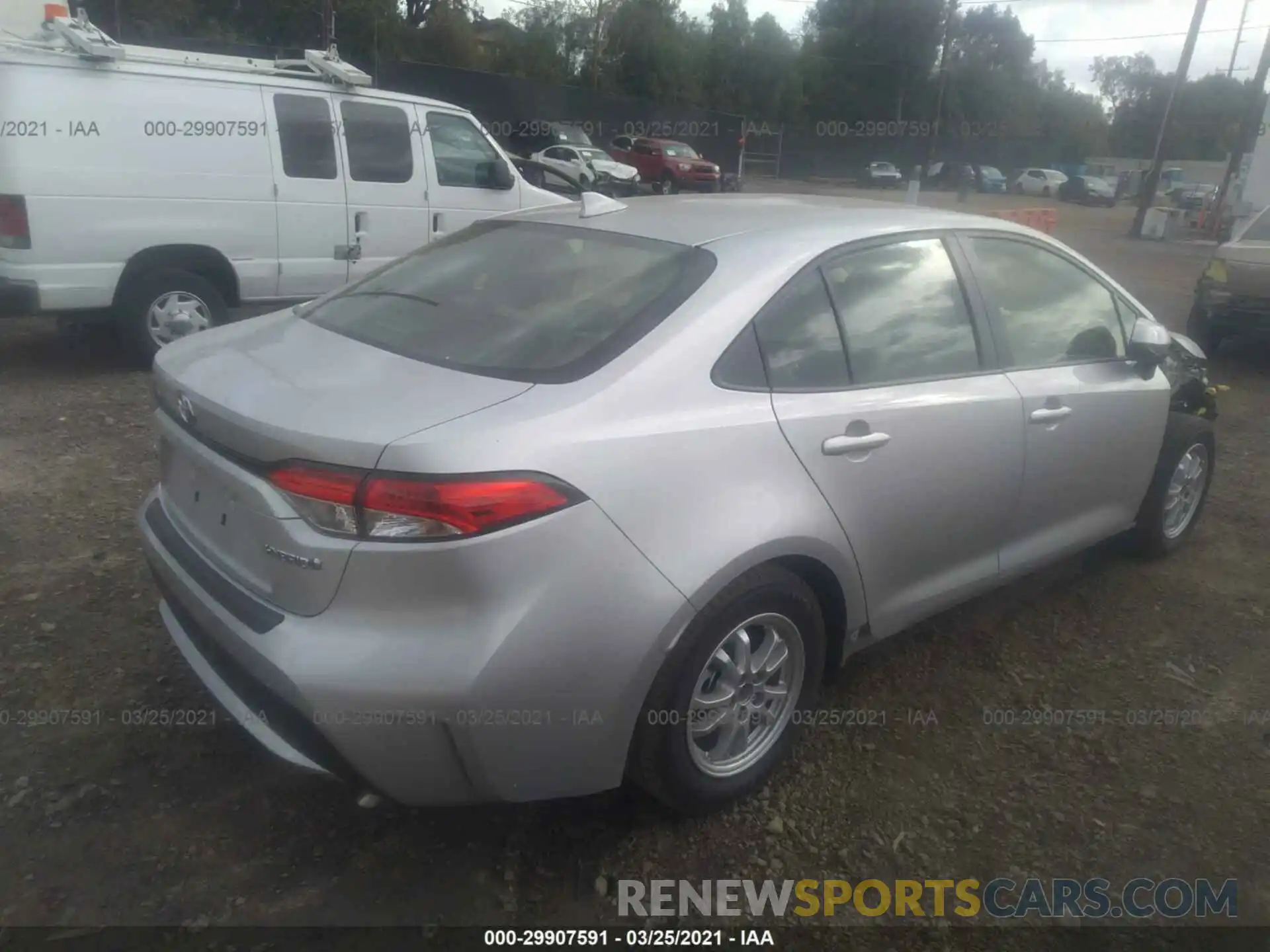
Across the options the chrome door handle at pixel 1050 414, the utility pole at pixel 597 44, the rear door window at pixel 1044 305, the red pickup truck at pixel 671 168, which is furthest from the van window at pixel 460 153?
the utility pole at pixel 597 44

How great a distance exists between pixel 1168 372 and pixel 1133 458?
0.52 m

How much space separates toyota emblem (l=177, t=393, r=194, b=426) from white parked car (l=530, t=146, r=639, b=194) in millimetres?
20347

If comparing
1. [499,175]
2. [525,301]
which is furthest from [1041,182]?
[525,301]

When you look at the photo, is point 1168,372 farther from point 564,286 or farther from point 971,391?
point 564,286

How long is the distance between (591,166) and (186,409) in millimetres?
22832

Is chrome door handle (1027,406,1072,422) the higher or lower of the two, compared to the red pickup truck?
higher

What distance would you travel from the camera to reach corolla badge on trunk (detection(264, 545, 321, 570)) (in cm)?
211

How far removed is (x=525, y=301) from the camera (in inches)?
108

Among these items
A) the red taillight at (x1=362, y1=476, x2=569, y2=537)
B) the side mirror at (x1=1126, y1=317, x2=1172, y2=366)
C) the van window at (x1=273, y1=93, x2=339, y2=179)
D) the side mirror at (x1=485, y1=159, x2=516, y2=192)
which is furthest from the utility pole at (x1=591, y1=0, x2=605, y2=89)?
the red taillight at (x1=362, y1=476, x2=569, y2=537)

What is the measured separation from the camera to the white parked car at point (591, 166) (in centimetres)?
2321

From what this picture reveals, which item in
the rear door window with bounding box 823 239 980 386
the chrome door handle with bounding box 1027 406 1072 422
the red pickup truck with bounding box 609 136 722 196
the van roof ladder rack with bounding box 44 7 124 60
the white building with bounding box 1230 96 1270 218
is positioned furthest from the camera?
the red pickup truck with bounding box 609 136 722 196

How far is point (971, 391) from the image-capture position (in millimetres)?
3139

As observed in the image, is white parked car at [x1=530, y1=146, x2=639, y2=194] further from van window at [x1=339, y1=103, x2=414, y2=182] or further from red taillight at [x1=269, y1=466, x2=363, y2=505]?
red taillight at [x1=269, y1=466, x2=363, y2=505]

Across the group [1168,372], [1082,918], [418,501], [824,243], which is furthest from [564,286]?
[1168,372]
